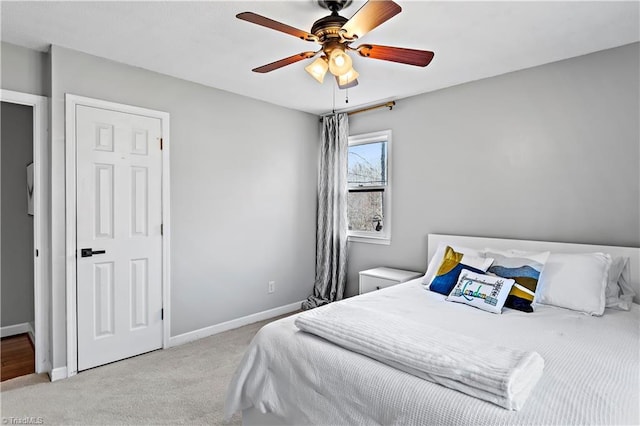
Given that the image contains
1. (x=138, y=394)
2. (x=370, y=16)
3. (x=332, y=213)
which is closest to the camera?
(x=370, y=16)

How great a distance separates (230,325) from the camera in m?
3.79

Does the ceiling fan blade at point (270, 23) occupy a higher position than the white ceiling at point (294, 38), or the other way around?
the white ceiling at point (294, 38)

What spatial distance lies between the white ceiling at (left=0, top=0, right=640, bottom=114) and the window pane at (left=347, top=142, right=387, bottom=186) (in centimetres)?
103

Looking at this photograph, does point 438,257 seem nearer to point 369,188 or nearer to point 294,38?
point 369,188

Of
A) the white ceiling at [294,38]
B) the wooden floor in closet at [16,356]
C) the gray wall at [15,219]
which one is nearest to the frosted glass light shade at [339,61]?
the white ceiling at [294,38]

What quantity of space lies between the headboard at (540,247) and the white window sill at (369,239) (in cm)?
56

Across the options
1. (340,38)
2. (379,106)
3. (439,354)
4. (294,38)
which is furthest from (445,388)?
(379,106)

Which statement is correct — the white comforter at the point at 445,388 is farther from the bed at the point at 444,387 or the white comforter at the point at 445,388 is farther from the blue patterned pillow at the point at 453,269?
the blue patterned pillow at the point at 453,269

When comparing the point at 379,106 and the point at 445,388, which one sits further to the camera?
the point at 379,106

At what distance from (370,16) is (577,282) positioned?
2.10 meters

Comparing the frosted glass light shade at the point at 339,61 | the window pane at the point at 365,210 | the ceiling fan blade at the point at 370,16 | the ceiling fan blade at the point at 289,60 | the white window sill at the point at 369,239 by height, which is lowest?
the white window sill at the point at 369,239

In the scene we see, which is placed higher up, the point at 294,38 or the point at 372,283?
the point at 294,38

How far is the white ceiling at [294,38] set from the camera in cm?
214

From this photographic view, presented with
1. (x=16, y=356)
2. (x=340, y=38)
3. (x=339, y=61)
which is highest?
(x=340, y=38)
